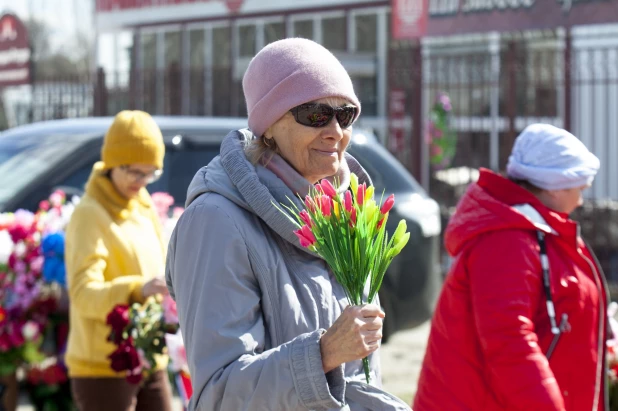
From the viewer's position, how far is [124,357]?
13.4ft

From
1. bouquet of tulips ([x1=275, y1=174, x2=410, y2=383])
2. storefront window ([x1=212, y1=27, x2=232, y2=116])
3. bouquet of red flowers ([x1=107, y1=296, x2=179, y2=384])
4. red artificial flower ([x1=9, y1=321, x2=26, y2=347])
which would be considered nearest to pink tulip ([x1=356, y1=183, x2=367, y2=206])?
bouquet of tulips ([x1=275, y1=174, x2=410, y2=383])

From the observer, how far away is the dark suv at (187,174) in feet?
22.1

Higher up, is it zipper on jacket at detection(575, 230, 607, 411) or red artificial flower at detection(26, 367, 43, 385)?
zipper on jacket at detection(575, 230, 607, 411)

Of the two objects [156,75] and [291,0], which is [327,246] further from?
[291,0]

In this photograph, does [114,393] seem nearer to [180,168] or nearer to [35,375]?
[35,375]

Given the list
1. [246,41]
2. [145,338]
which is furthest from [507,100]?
[145,338]

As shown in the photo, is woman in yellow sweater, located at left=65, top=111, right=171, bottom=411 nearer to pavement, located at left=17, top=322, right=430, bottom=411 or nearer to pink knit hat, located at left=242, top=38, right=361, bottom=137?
pink knit hat, located at left=242, top=38, right=361, bottom=137

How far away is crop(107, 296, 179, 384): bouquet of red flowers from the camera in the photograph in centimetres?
410

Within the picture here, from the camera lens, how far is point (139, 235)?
173 inches

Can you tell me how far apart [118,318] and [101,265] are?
0.84 ft

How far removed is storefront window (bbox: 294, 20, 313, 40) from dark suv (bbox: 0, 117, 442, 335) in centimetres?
980

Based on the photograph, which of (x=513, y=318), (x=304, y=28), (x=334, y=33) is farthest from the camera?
(x=304, y=28)

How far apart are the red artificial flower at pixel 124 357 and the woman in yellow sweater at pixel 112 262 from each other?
6.5 inches

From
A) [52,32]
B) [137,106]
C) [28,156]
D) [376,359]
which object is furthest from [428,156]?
[52,32]
